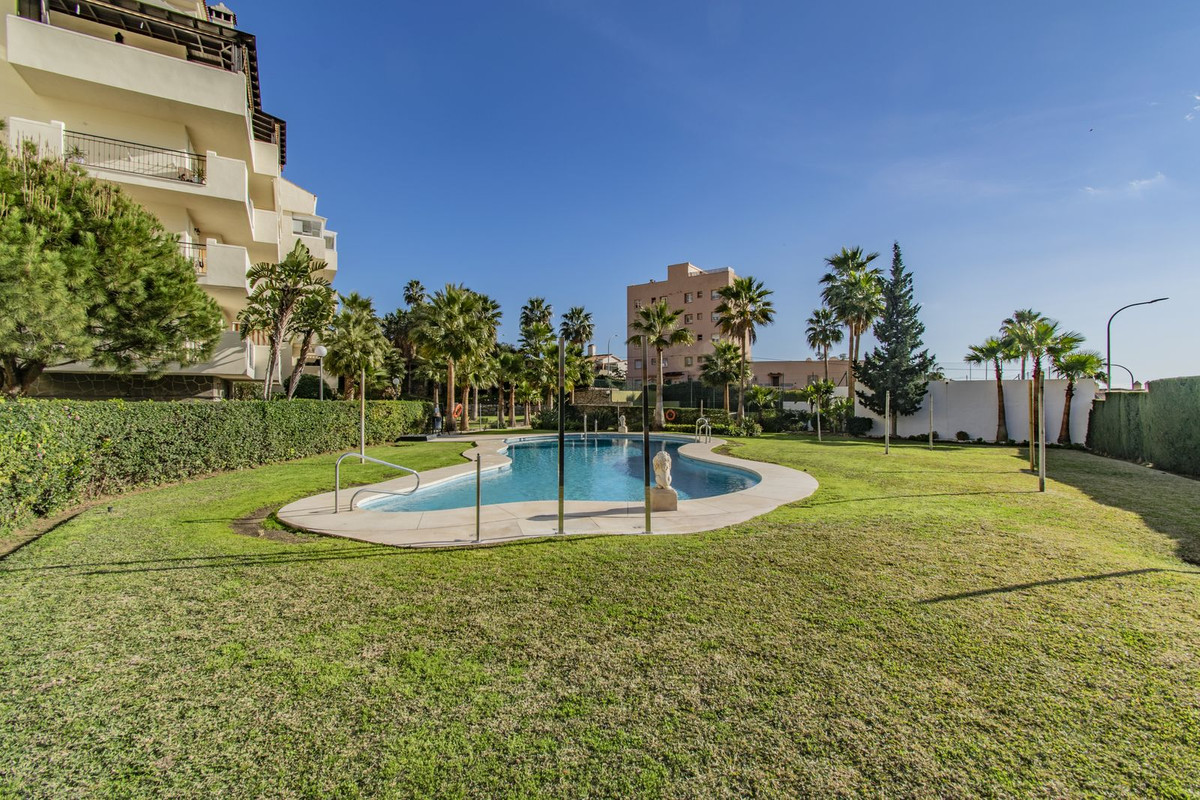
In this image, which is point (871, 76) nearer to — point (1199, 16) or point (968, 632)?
point (1199, 16)

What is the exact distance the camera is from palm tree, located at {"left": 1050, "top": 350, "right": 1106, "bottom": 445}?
22.3 meters

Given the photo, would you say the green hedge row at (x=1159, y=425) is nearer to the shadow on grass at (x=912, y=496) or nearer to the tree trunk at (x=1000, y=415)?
the tree trunk at (x=1000, y=415)

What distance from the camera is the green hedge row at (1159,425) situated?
12312mm

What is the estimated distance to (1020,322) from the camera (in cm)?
2614

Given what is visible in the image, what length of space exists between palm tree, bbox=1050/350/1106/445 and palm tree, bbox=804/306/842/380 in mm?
13073

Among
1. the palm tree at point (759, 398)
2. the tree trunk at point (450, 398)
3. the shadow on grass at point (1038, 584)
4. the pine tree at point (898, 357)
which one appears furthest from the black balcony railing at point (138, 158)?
the pine tree at point (898, 357)

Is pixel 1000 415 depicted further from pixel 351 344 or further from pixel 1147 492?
pixel 351 344

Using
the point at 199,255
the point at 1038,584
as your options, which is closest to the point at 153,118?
the point at 199,255

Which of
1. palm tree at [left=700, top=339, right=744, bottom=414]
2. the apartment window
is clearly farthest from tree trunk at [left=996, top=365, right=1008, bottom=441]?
the apartment window

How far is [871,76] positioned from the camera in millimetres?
12086

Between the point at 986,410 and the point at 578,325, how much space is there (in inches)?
1309

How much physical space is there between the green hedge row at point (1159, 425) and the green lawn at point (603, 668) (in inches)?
411

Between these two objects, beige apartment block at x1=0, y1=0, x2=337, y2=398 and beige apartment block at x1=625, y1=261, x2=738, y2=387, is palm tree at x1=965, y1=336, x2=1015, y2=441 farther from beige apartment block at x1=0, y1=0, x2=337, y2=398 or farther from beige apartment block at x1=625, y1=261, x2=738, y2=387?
beige apartment block at x1=0, y1=0, x2=337, y2=398

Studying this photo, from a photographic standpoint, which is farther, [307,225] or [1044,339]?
[307,225]
